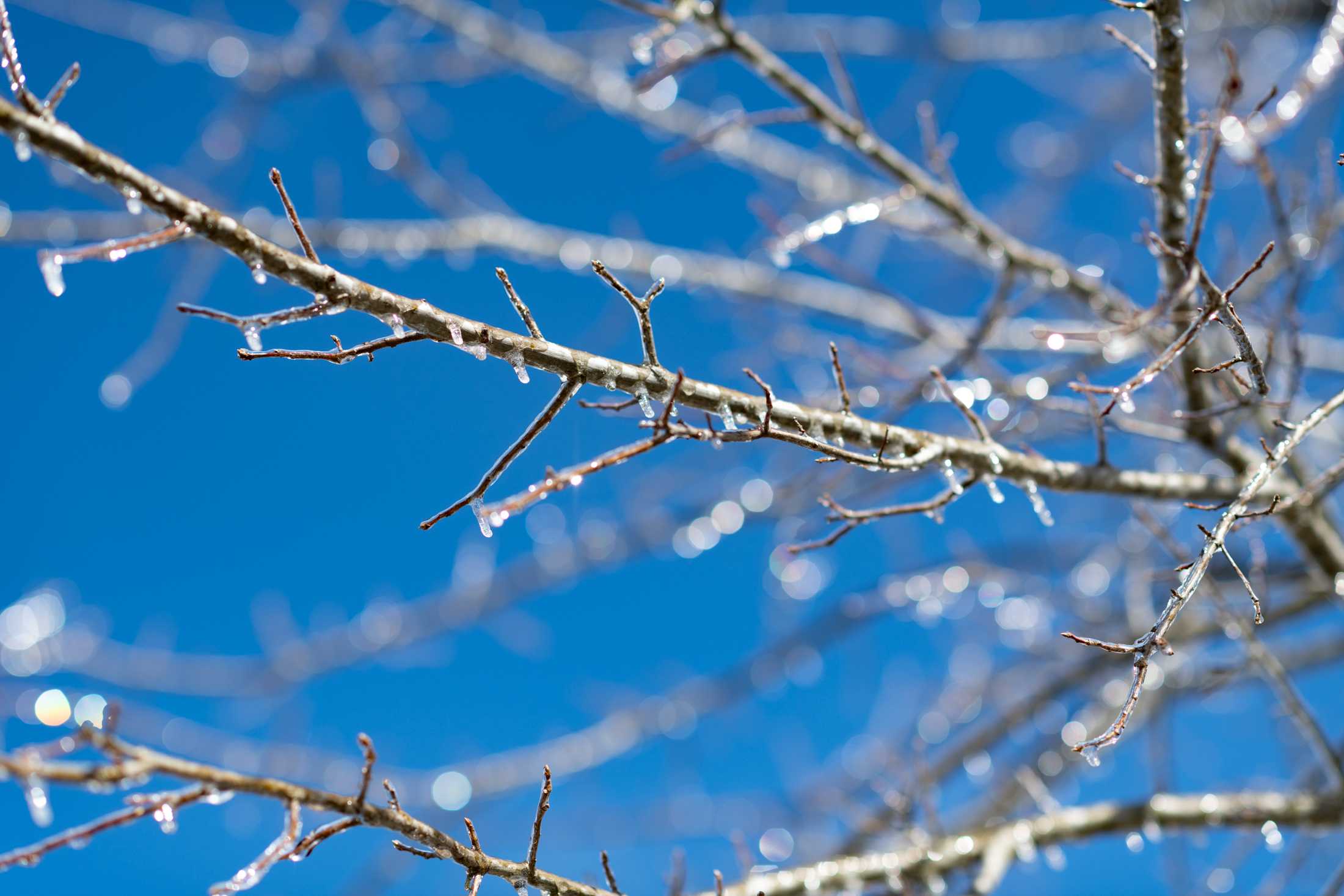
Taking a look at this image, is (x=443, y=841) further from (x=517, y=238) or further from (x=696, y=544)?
(x=696, y=544)

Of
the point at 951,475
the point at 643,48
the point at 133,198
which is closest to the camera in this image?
the point at 133,198

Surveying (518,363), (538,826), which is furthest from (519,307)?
(538,826)

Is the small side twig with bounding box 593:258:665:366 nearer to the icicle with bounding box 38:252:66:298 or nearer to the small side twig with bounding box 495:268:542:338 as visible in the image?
the small side twig with bounding box 495:268:542:338

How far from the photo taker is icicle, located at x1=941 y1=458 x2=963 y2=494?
188 cm

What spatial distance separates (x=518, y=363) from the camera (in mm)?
1506

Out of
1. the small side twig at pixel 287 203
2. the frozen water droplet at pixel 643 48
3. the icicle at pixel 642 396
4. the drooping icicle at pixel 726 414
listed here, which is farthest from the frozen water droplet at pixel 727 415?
the frozen water droplet at pixel 643 48

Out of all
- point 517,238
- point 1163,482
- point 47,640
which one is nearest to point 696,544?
point 517,238

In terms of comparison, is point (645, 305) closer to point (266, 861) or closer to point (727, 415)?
point (727, 415)

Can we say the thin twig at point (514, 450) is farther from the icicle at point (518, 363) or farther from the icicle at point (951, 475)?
the icicle at point (951, 475)

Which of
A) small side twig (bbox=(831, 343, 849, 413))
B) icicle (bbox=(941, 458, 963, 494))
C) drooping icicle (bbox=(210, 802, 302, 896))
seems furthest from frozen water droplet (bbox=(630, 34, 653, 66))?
drooping icicle (bbox=(210, 802, 302, 896))

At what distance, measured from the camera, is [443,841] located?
56.9 inches

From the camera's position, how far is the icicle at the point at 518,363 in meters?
1.48

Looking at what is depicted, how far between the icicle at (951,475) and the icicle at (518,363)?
824 millimetres

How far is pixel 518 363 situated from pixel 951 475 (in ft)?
2.99
